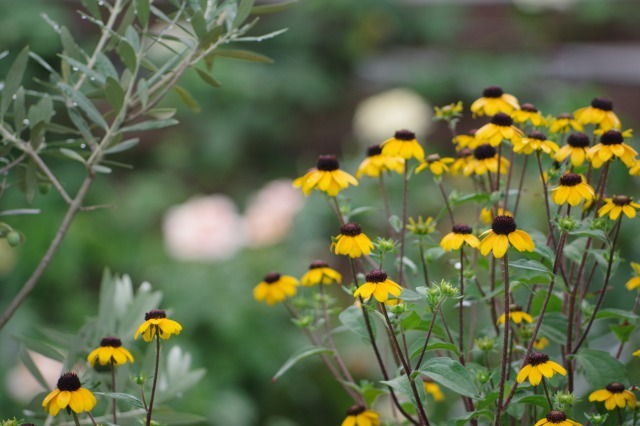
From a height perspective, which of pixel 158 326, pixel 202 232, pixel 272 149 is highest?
pixel 158 326

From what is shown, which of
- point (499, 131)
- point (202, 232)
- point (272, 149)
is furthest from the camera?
point (272, 149)

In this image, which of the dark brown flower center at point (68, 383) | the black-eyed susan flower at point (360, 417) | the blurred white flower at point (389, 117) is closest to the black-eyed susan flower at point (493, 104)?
the black-eyed susan flower at point (360, 417)

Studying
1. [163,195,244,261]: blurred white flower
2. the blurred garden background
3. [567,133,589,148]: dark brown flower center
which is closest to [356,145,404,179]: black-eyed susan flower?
[567,133,589,148]: dark brown flower center

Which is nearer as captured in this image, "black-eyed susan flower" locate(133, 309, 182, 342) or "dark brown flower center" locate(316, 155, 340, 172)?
"black-eyed susan flower" locate(133, 309, 182, 342)

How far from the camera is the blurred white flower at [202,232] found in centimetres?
202

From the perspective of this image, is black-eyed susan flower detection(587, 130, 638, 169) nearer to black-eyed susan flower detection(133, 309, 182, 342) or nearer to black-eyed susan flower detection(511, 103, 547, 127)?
black-eyed susan flower detection(511, 103, 547, 127)

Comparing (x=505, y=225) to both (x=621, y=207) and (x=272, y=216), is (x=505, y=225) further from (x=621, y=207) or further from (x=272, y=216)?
(x=272, y=216)

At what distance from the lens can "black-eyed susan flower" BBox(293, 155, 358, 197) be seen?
62cm

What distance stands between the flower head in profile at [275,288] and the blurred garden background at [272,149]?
1.19 m

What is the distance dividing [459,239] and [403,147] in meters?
→ 0.10

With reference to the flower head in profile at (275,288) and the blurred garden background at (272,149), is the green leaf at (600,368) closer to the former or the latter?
the flower head in profile at (275,288)

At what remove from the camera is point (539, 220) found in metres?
2.04

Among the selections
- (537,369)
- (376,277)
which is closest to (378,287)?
(376,277)

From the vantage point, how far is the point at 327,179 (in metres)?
0.62
